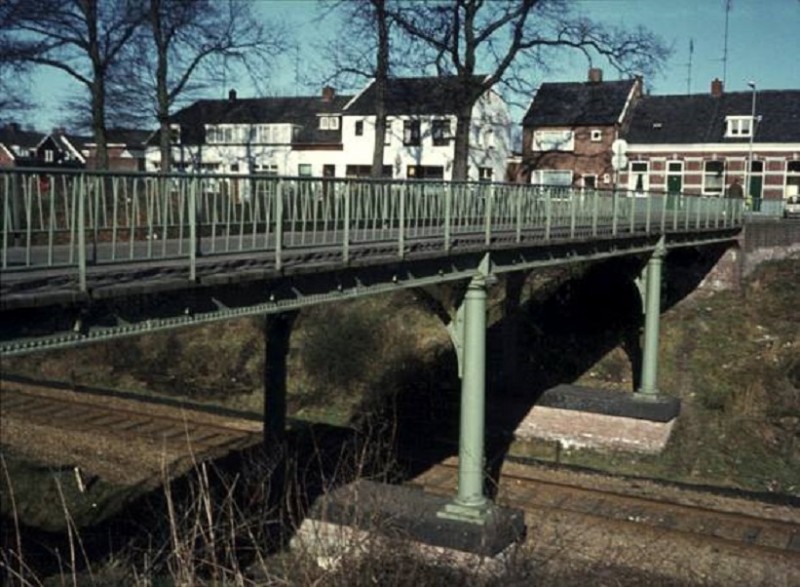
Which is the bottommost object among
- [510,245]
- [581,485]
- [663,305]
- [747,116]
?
[581,485]

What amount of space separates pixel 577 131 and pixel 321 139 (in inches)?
580

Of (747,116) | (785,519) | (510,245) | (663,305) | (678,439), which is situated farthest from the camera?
(747,116)

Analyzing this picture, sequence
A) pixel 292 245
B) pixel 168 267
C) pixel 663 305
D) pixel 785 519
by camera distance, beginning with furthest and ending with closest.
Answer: pixel 663 305 < pixel 785 519 < pixel 292 245 < pixel 168 267

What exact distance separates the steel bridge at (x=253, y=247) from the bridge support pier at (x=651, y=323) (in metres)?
3.51

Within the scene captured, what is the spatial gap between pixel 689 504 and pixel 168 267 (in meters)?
11.4

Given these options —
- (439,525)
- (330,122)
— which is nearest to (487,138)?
(330,122)

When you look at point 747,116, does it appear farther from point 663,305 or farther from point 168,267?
point 168,267

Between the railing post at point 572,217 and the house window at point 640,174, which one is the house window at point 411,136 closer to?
the house window at point 640,174

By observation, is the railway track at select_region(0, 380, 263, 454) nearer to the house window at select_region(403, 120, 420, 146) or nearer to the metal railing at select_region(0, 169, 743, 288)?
the metal railing at select_region(0, 169, 743, 288)

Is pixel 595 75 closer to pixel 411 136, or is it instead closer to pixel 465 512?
pixel 411 136

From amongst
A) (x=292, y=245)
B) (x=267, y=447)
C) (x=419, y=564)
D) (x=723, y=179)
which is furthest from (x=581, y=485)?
(x=723, y=179)

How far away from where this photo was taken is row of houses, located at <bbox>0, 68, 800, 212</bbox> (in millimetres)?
39844

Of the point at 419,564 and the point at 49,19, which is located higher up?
the point at 49,19

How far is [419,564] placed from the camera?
21.5ft
